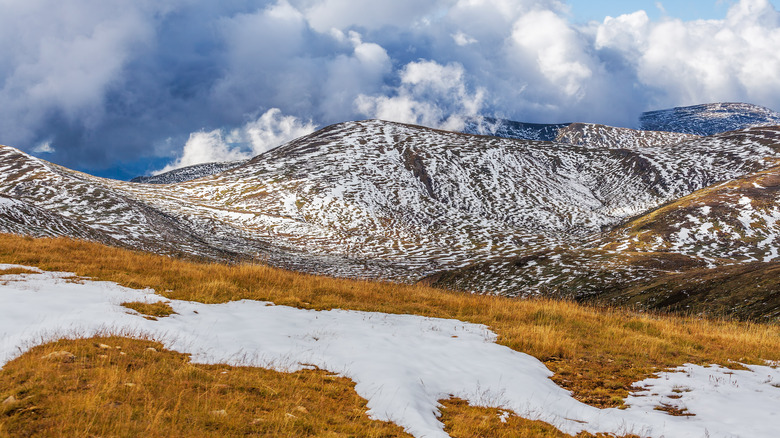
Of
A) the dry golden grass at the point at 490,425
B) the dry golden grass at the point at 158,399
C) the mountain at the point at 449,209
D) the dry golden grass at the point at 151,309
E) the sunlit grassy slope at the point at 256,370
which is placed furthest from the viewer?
the mountain at the point at 449,209

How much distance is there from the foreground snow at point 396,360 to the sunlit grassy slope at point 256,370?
1.67 ft

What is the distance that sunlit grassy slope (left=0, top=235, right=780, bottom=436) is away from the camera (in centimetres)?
559

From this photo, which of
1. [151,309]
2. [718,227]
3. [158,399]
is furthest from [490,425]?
[718,227]

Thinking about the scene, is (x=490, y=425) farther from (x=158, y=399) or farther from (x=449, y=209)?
(x=449, y=209)

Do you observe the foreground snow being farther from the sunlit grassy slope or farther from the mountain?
the mountain

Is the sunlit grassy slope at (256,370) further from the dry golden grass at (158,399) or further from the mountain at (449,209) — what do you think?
the mountain at (449,209)

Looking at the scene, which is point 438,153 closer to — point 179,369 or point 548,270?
point 548,270

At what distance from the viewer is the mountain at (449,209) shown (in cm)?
5150

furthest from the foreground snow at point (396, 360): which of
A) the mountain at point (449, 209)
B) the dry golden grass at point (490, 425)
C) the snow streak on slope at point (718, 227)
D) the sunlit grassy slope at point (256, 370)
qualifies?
the snow streak on slope at point (718, 227)

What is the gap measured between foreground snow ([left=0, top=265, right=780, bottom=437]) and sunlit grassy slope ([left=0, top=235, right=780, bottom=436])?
1.67ft

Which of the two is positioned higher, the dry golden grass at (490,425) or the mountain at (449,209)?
the mountain at (449,209)

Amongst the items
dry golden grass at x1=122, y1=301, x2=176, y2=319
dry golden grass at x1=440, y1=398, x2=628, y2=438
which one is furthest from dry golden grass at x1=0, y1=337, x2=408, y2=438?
dry golden grass at x1=122, y1=301, x2=176, y2=319

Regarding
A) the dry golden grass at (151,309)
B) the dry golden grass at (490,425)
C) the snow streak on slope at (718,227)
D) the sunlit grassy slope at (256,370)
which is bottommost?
the dry golden grass at (490,425)

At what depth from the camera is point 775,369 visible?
1098 cm
